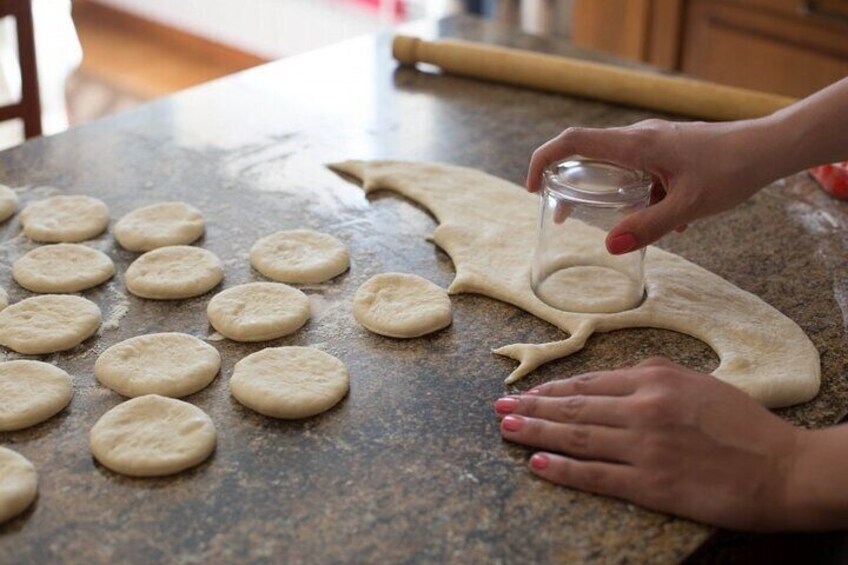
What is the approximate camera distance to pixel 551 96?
7.17 ft

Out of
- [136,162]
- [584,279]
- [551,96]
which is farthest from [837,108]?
[136,162]

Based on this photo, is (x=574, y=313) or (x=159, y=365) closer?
(x=159, y=365)

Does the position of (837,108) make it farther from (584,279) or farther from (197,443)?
(197,443)

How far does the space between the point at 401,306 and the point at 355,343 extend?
89 mm

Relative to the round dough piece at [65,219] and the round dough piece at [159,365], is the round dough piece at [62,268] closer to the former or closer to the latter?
the round dough piece at [65,219]

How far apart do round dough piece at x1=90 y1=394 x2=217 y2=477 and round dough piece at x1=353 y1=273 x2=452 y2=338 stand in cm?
29

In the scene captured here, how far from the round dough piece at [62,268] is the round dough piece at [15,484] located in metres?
0.38

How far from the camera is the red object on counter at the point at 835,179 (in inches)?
69.5

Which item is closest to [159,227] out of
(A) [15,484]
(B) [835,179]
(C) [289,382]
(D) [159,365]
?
(D) [159,365]

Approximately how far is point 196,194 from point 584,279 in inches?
27.3

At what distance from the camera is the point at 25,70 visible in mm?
2070

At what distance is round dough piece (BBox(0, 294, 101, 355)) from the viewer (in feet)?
4.43

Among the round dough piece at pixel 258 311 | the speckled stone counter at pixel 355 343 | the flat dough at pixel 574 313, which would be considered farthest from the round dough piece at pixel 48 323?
the flat dough at pixel 574 313

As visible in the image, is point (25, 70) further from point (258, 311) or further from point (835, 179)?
point (835, 179)
